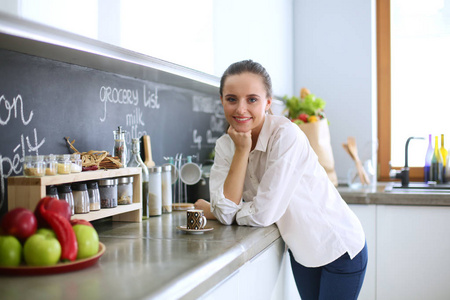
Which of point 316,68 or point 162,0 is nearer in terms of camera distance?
point 162,0

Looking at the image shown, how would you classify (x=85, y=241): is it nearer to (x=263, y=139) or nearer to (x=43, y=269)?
(x=43, y=269)

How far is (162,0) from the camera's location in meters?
1.63

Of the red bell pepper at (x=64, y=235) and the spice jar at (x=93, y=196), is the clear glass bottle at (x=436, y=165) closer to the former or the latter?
the spice jar at (x=93, y=196)

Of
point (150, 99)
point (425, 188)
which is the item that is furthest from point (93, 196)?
point (425, 188)

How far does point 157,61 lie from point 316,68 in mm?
2165

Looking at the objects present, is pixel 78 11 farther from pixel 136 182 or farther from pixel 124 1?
pixel 136 182

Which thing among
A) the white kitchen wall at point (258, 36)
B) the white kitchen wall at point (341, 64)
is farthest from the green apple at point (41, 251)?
the white kitchen wall at point (341, 64)

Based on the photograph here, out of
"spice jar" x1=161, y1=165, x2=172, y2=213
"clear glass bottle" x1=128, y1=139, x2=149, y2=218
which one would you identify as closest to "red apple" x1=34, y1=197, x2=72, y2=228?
"clear glass bottle" x1=128, y1=139, x2=149, y2=218

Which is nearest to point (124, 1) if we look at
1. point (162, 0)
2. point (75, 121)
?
point (162, 0)

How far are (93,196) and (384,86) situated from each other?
266cm

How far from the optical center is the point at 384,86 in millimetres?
3645

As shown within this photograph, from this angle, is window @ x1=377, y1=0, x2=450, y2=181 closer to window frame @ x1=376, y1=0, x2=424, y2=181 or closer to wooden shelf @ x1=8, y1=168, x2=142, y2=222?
window frame @ x1=376, y1=0, x2=424, y2=181

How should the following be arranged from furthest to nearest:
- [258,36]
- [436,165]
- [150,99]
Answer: [436,165] → [258,36] → [150,99]

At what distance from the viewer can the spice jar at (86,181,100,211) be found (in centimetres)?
152
